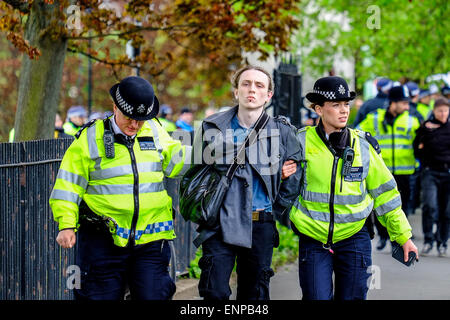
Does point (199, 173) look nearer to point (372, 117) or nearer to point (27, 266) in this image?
point (27, 266)

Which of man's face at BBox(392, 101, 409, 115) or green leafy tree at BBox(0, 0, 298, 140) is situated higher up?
green leafy tree at BBox(0, 0, 298, 140)

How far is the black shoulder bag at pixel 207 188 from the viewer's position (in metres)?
5.16

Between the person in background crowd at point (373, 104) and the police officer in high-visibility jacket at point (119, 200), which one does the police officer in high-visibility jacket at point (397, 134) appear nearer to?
the person in background crowd at point (373, 104)

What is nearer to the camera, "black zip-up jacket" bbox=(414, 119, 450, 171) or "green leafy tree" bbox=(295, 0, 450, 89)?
"black zip-up jacket" bbox=(414, 119, 450, 171)

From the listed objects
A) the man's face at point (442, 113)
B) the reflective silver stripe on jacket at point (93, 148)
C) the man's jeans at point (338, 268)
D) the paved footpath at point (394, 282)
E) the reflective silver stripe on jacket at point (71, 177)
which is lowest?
the paved footpath at point (394, 282)

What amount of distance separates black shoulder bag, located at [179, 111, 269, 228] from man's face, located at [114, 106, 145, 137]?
1.66 ft

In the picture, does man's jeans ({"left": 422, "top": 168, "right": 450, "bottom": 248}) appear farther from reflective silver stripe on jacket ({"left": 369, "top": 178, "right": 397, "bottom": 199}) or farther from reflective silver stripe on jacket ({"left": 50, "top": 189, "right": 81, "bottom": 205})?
reflective silver stripe on jacket ({"left": 50, "top": 189, "right": 81, "bottom": 205})

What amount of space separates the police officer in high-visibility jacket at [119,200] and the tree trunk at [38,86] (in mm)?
3538

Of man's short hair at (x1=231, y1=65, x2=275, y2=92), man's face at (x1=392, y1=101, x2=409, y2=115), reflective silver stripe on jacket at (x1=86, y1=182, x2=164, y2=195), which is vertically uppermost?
→ man's face at (x1=392, y1=101, x2=409, y2=115)

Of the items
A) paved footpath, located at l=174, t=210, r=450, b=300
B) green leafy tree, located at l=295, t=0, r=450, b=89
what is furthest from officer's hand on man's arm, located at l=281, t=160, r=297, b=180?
green leafy tree, located at l=295, t=0, r=450, b=89

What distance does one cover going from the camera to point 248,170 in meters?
5.22

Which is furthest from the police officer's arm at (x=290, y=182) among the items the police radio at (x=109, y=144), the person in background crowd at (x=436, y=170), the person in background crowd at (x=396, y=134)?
the person in background crowd at (x=436, y=170)

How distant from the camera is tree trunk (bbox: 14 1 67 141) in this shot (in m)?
8.51

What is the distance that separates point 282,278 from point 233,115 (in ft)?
13.1
